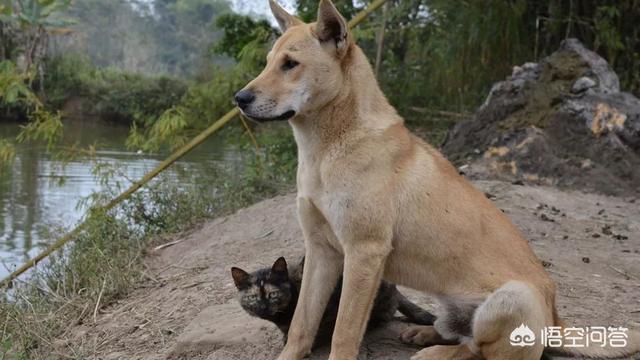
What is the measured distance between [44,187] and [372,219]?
36.5 feet

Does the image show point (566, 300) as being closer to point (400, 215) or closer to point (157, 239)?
point (400, 215)

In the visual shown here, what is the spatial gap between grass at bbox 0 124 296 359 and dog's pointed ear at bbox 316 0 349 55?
2.82 m

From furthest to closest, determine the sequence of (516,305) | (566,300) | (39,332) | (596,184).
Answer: (596,184)
(39,332)
(566,300)
(516,305)

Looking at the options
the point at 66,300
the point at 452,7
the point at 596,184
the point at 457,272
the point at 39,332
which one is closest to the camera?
the point at 457,272

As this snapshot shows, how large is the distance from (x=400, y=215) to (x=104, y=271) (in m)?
4.06

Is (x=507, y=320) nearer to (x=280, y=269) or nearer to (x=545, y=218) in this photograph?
(x=280, y=269)

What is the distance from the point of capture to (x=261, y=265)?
6664 mm

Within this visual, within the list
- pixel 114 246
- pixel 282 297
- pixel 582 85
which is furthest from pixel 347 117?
pixel 582 85

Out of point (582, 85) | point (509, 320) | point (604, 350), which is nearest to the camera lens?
point (509, 320)

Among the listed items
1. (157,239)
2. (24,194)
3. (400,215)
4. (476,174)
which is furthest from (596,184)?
(24,194)

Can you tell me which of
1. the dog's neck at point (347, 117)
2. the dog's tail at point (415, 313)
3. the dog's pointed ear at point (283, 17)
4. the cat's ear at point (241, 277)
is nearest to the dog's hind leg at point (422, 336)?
the dog's tail at point (415, 313)

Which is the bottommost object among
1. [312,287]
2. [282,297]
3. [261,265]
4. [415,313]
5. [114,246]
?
[114,246]

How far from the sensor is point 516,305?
3.71m

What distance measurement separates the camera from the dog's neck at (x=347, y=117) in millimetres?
4113
